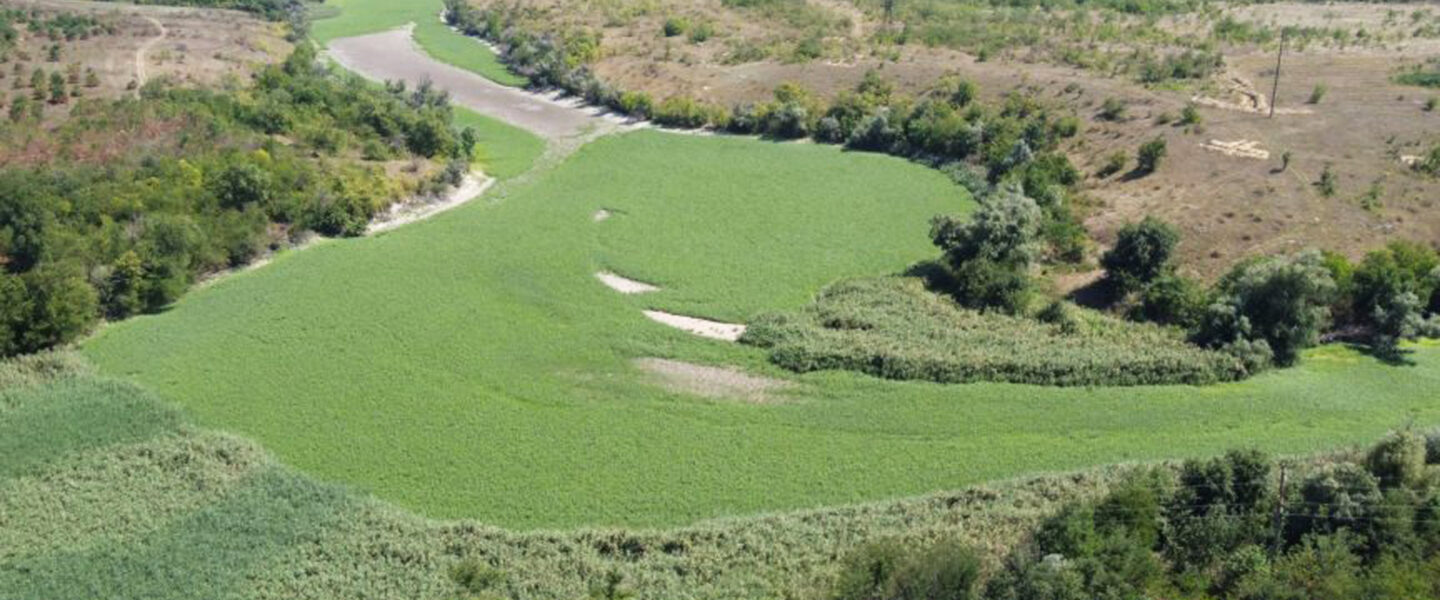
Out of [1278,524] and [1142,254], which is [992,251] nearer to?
[1142,254]

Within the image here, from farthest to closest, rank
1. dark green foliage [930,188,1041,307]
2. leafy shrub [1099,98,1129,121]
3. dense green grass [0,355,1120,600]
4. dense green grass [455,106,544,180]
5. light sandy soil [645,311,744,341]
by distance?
dense green grass [455,106,544,180], leafy shrub [1099,98,1129,121], dark green foliage [930,188,1041,307], light sandy soil [645,311,744,341], dense green grass [0,355,1120,600]

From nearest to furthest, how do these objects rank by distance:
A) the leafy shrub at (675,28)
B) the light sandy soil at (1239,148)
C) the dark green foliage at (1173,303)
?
the dark green foliage at (1173,303)
the light sandy soil at (1239,148)
the leafy shrub at (675,28)

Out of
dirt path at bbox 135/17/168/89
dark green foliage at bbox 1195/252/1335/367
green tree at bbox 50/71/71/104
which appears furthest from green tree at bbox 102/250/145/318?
dark green foliage at bbox 1195/252/1335/367

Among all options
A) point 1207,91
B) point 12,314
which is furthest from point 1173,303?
point 12,314

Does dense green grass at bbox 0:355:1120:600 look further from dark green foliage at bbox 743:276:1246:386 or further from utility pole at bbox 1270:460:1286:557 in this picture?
dark green foliage at bbox 743:276:1246:386

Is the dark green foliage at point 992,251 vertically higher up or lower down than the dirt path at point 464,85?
lower down

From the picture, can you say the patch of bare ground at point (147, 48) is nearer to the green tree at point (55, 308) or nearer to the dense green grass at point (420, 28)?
the dense green grass at point (420, 28)

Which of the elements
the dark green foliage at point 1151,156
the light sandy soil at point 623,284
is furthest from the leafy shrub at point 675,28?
the light sandy soil at point 623,284
